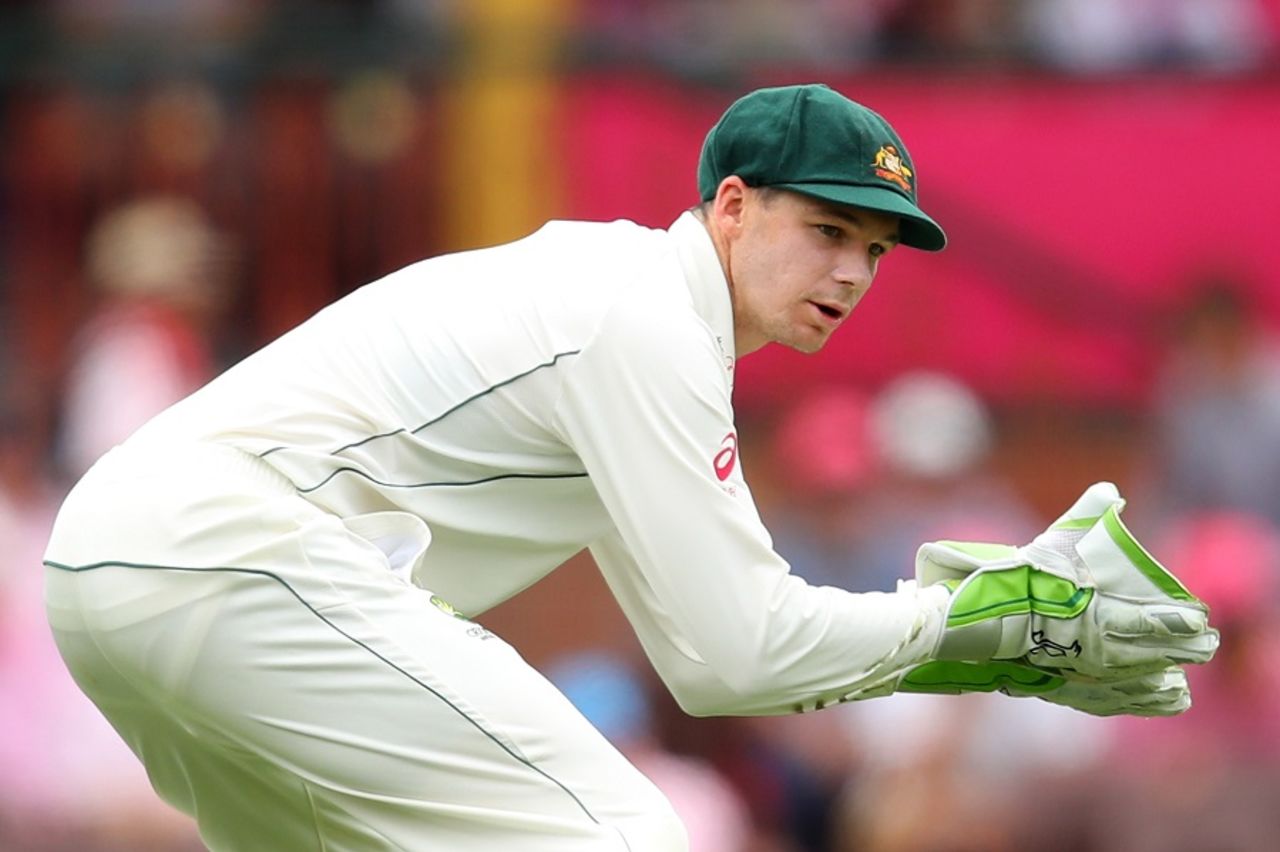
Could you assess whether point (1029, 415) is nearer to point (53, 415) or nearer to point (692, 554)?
point (53, 415)

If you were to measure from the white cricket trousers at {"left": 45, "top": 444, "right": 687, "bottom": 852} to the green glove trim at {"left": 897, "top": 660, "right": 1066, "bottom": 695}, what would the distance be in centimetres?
68

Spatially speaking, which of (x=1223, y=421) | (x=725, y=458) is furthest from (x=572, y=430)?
(x=1223, y=421)

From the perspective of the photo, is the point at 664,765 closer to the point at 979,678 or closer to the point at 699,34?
the point at 979,678

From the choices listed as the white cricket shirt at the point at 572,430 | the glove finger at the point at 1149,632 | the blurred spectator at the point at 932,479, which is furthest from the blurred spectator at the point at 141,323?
the glove finger at the point at 1149,632

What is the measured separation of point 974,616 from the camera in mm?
4852

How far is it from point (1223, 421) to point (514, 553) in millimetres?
5574

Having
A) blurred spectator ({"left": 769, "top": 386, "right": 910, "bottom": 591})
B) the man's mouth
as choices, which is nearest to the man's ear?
the man's mouth

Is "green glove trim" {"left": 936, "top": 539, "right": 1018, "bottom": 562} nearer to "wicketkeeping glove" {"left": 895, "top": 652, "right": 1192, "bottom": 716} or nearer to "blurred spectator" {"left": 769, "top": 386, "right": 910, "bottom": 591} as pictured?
"wicketkeeping glove" {"left": 895, "top": 652, "right": 1192, "bottom": 716}

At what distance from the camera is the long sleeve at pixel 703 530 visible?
15.3 feet

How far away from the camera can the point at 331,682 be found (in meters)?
4.58

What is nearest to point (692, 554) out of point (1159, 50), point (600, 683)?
point (600, 683)

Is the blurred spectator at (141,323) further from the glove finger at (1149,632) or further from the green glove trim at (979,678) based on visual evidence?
the glove finger at (1149,632)

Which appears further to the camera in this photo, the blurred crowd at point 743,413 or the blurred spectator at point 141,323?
the blurred spectator at point 141,323

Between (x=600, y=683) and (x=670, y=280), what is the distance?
3830 millimetres
